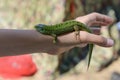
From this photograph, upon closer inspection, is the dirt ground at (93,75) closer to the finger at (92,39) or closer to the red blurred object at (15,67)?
the red blurred object at (15,67)

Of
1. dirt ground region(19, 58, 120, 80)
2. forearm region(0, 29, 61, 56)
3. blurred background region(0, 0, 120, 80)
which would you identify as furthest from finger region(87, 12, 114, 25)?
dirt ground region(19, 58, 120, 80)

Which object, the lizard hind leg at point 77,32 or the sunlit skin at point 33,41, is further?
the lizard hind leg at point 77,32

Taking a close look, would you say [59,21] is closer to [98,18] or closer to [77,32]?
[98,18]

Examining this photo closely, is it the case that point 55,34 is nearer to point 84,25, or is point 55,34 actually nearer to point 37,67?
point 84,25

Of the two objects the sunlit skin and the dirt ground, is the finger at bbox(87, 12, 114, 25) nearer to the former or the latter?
the sunlit skin

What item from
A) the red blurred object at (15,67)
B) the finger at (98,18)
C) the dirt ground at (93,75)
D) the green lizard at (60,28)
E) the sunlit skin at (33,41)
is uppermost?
the finger at (98,18)

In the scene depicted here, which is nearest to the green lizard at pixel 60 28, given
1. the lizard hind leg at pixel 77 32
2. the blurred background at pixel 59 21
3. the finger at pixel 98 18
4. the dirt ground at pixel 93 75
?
the lizard hind leg at pixel 77 32

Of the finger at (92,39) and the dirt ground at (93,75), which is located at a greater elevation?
the finger at (92,39)

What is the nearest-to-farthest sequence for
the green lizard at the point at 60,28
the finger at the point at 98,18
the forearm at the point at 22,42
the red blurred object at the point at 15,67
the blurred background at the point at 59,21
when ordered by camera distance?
the forearm at the point at 22,42
the green lizard at the point at 60,28
the finger at the point at 98,18
the red blurred object at the point at 15,67
the blurred background at the point at 59,21

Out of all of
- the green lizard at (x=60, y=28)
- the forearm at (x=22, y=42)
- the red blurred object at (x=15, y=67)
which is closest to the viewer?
the forearm at (x=22, y=42)
